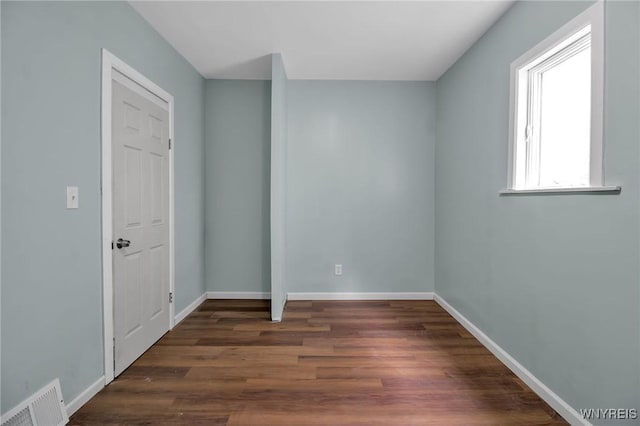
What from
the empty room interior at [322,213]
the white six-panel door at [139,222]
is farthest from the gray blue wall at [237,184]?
the white six-panel door at [139,222]

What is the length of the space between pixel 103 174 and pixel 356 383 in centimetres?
209

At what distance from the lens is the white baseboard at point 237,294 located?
3998mm

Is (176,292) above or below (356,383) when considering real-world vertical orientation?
above

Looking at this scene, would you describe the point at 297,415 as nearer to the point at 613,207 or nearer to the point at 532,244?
the point at 532,244

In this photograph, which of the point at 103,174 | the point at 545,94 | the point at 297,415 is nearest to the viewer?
the point at 297,415

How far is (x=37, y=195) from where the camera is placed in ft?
5.20

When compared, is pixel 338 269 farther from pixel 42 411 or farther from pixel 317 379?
pixel 42 411

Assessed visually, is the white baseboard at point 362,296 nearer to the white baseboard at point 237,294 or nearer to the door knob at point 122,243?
the white baseboard at point 237,294

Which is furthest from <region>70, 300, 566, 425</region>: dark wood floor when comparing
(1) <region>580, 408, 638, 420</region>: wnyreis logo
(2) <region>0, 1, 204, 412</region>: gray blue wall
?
(2) <region>0, 1, 204, 412</region>: gray blue wall

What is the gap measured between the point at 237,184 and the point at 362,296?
6.69 feet

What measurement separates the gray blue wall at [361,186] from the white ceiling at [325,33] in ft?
1.02

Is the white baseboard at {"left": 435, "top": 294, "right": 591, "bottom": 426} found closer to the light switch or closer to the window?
the window

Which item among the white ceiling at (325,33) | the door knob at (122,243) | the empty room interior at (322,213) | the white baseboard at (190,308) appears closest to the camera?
the empty room interior at (322,213)

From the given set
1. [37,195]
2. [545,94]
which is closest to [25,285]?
[37,195]
